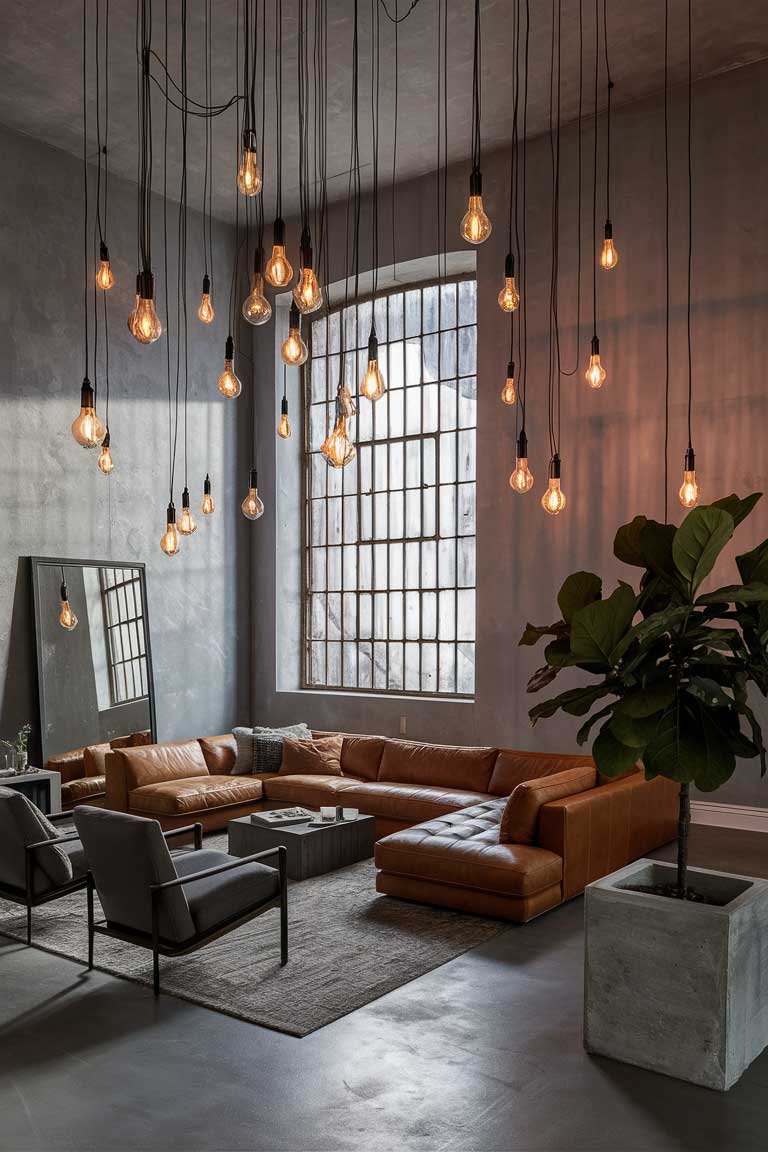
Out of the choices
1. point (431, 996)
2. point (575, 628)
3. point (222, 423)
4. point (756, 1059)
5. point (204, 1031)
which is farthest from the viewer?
point (222, 423)

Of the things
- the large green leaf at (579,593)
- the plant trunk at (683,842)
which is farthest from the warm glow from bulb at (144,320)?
the plant trunk at (683,842)

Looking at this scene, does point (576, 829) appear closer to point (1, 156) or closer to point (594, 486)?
point (594, 486)

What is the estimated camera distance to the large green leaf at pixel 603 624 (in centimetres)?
330

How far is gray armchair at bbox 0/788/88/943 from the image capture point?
484 centimetres

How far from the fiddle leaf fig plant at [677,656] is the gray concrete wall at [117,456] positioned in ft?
20.2

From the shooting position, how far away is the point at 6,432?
8.25 meters

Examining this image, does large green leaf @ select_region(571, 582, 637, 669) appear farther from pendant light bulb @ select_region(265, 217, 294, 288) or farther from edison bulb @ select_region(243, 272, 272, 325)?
edison bulb @ select_region(243, 272, 272, 325)

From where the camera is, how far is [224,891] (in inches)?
175

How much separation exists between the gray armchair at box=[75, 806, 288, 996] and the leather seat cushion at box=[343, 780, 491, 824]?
240 centimetres

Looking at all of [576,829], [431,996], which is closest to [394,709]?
[576,829]

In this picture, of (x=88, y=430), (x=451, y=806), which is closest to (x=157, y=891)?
(x=88, y=430)

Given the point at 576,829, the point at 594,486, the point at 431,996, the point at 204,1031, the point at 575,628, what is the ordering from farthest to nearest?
1. the point at 594,486
2. the point at 576,829
3. the point at 431,996
4. the point at 204,1031
5. the point at 575,628

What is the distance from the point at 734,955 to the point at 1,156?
841 cm

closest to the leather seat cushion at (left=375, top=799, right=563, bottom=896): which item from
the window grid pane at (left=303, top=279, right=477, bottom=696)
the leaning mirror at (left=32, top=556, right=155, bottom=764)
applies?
the window grid pane at (left=303, top=279, right=477, bottom=696)
